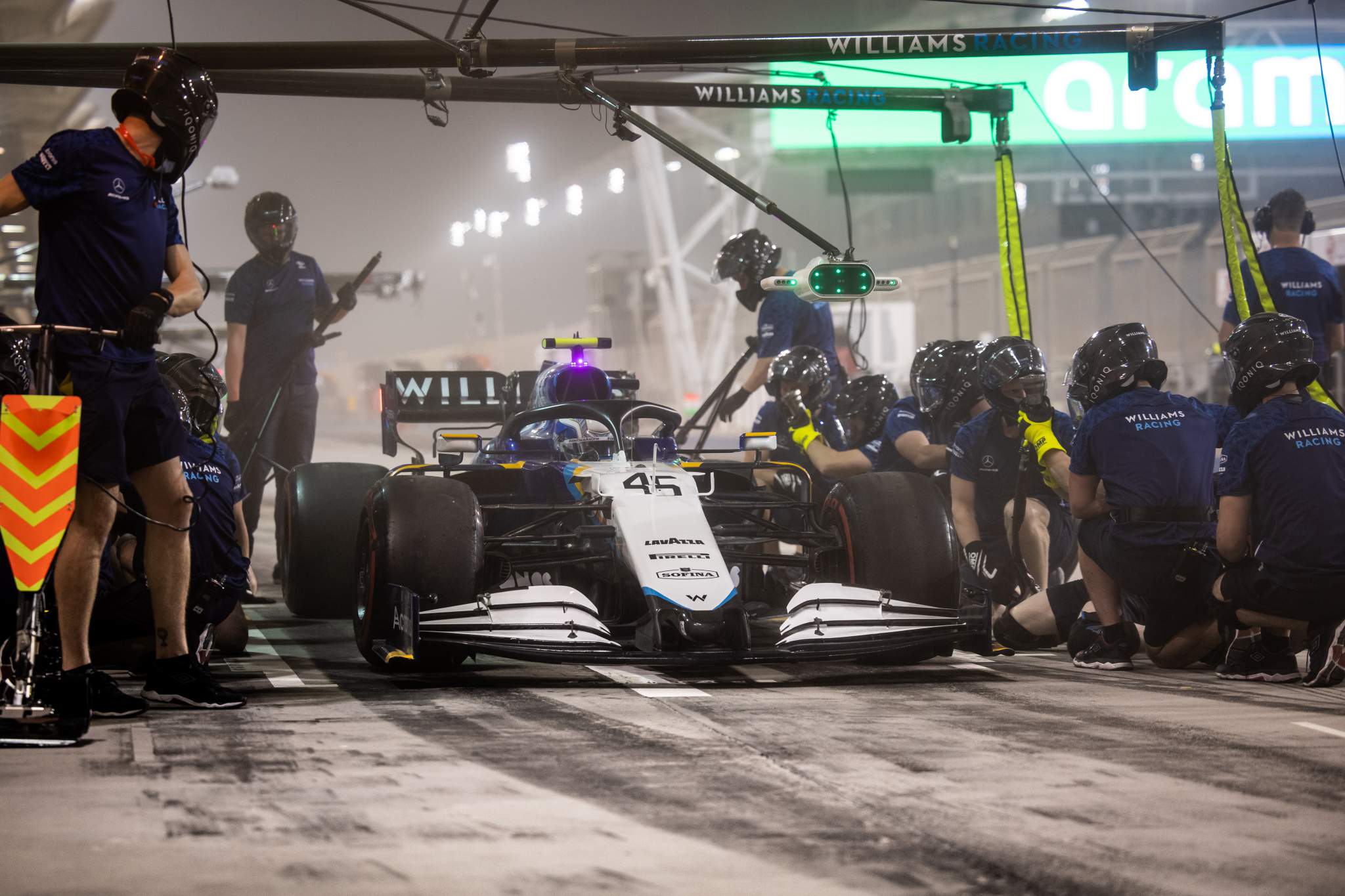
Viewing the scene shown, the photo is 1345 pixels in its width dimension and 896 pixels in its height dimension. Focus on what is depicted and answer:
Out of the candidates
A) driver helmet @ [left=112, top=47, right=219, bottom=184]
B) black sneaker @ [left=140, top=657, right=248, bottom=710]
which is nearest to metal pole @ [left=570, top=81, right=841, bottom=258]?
driver helmet @ [left=112, top=47, right=219, bottom=184]

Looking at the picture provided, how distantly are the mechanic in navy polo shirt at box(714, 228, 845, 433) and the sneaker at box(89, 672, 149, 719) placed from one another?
5.30m

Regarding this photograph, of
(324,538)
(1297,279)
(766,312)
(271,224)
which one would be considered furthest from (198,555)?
(1297,279)

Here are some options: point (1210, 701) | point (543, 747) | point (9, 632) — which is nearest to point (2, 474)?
point (9, 632)

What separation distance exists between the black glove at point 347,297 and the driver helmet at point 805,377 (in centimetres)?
282

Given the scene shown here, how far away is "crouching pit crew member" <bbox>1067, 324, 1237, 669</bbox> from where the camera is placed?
5.88 metres

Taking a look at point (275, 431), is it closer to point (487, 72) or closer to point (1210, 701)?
point (487, 72)

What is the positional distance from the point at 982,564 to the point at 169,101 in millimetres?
4199

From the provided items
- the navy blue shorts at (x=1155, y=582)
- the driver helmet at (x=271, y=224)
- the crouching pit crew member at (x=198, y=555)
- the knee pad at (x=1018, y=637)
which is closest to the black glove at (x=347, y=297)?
the driver helmet at (x=271, y=224)

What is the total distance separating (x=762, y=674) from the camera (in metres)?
5.72

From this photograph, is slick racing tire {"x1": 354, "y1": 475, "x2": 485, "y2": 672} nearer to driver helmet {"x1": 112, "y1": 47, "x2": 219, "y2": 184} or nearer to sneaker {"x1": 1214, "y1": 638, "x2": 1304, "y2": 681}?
driver helmet {"x1": 112, "y1": 47, "x2": 219, "y2": 184}

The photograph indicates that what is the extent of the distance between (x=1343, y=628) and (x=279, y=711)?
3.62 meters

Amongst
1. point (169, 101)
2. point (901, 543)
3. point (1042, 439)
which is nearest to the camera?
point (169, 101)

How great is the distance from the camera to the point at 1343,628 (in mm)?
5406

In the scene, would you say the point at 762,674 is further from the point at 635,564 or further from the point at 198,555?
the point at 198,555
